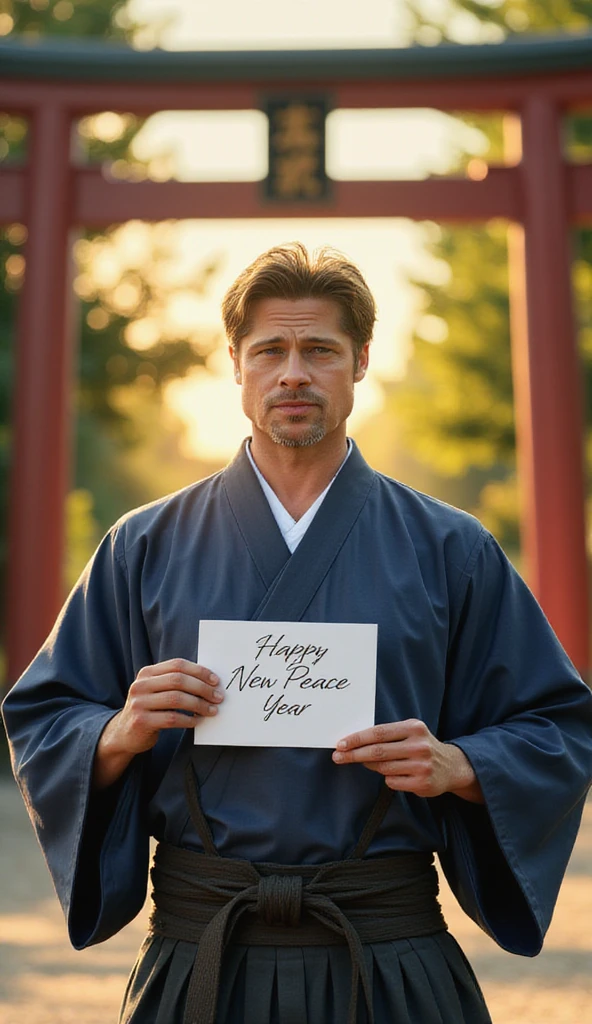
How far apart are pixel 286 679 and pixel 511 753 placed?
36 centimetres

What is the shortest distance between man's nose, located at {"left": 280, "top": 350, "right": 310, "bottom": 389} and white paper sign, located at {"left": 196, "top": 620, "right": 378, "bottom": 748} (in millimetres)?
395

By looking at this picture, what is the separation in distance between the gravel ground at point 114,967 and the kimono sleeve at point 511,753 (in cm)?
174

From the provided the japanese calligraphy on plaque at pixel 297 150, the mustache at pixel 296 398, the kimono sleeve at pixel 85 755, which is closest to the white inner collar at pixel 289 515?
the mustache at pixel 296 398

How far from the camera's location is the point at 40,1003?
3293mm

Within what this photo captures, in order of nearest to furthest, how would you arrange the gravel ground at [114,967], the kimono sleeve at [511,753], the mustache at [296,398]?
the kimono sleeve at [511,753] → the mustache at [296,398] → the gravel ground at [114,967]

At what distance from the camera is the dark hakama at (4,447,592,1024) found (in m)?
1.60

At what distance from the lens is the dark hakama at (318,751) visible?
1601 mm

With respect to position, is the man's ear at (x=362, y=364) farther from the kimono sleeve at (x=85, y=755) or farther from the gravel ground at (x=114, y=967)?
the gravel ground at (x=114, y=967)

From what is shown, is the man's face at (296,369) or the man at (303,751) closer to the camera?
the man at (303,751)

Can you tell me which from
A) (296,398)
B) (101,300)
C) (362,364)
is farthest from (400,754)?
(101,300)

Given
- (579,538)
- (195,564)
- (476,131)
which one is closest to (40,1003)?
(195,564)

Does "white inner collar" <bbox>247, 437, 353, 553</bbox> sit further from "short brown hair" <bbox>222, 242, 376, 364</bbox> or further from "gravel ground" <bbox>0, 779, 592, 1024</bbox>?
"gravel ground" <bbox>0, 779, 592, 1024</bbox>

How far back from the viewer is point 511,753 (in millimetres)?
1654

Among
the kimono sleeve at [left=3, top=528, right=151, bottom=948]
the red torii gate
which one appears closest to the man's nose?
the kimono sleeve at [left=3, top=528, right=151, bottom=948]
